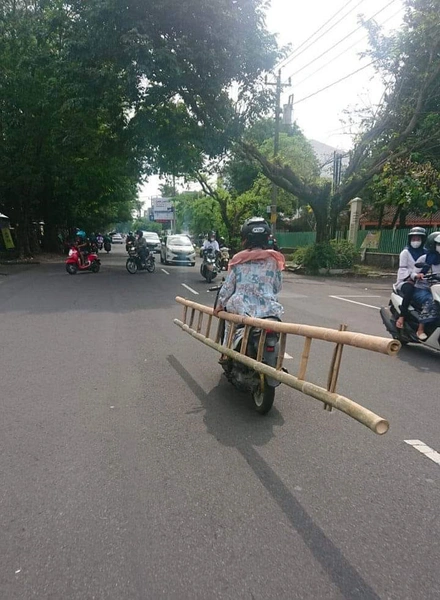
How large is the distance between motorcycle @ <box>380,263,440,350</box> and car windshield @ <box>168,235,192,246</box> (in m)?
19.4

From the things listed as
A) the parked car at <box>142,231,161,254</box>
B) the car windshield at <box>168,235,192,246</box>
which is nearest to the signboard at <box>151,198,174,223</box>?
the parked car at <box>142,231,161,254</box>

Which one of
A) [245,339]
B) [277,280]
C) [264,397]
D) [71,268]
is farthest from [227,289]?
[71,268]

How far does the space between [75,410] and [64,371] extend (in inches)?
55.0

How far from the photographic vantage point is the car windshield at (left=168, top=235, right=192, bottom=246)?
2645 centimetres

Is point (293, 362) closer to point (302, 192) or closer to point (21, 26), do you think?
point (302, 192)

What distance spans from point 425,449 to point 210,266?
43.5 ft

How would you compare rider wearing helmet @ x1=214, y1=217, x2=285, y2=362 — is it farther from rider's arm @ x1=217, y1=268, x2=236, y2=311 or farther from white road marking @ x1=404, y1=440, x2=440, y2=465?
white road marking @ x1=404, y1=440, x2=440, y2=465

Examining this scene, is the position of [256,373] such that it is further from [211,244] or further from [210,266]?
[211,244]

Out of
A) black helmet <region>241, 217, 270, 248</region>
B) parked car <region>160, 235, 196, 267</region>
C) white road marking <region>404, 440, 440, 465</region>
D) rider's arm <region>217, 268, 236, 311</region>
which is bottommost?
parked car <region>160, 235, 196, 267</region>

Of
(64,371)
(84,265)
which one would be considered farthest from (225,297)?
(84,265)

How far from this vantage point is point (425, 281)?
677 cm

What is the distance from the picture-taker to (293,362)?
6270mm

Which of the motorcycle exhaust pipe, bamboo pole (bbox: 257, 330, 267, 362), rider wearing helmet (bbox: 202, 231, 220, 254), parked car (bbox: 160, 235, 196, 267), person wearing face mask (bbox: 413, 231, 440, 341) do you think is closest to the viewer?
bamboo pole (bbox: 257, 330, 267, 362)

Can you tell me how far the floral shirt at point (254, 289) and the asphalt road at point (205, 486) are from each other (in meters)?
0.90
